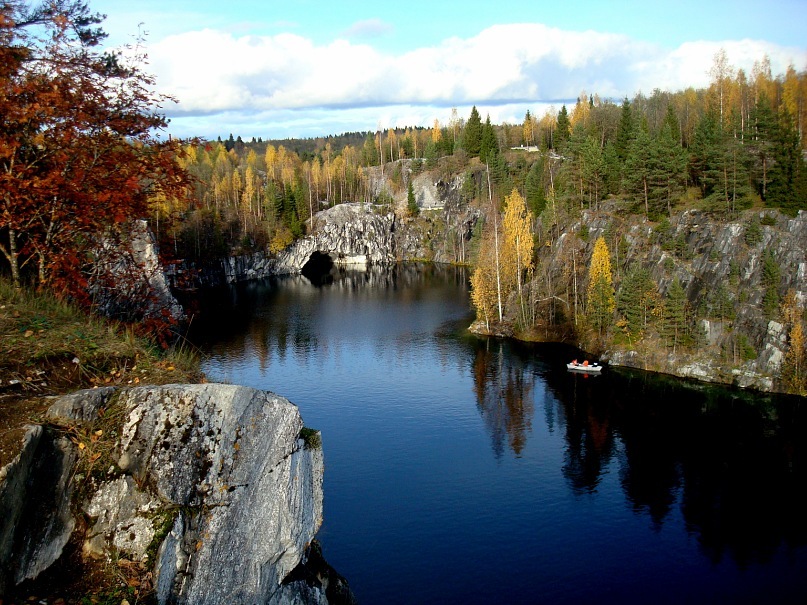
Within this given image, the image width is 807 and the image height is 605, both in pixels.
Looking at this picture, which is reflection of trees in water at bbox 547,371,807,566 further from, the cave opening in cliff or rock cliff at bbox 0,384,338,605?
the cave opening in cliff

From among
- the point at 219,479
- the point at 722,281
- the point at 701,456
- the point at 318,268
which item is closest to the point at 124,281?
Result: the point at 219,479

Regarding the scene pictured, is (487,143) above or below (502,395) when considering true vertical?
above

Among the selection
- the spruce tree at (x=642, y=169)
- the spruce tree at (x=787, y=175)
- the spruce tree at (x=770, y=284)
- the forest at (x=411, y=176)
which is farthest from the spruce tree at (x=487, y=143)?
the spruce tree at (x=770, y=284)

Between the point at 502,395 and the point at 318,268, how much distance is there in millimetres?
74568

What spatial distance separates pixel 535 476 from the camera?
30.2 meters

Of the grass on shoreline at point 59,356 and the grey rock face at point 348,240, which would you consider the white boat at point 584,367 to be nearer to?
the grass on shoreline at point 59,356

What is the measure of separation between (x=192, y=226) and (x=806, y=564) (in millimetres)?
84678

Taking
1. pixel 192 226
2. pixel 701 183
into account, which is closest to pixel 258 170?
pixel 192 226

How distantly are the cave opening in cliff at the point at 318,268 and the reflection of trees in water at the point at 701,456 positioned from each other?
60.8 meters

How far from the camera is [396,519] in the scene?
25.9 metres

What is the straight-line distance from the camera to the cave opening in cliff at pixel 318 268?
99.4 metres

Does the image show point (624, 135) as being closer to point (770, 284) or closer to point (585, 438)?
point (770, 284)

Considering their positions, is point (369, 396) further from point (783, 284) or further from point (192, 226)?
point (192, 226)

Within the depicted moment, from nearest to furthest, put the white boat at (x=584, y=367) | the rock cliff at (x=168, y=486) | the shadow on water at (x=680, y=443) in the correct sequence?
the rock cliff at (x=168, y=486)
the shadow on water at (x=680, y=443)
the white boat at (x=584, y=367)
